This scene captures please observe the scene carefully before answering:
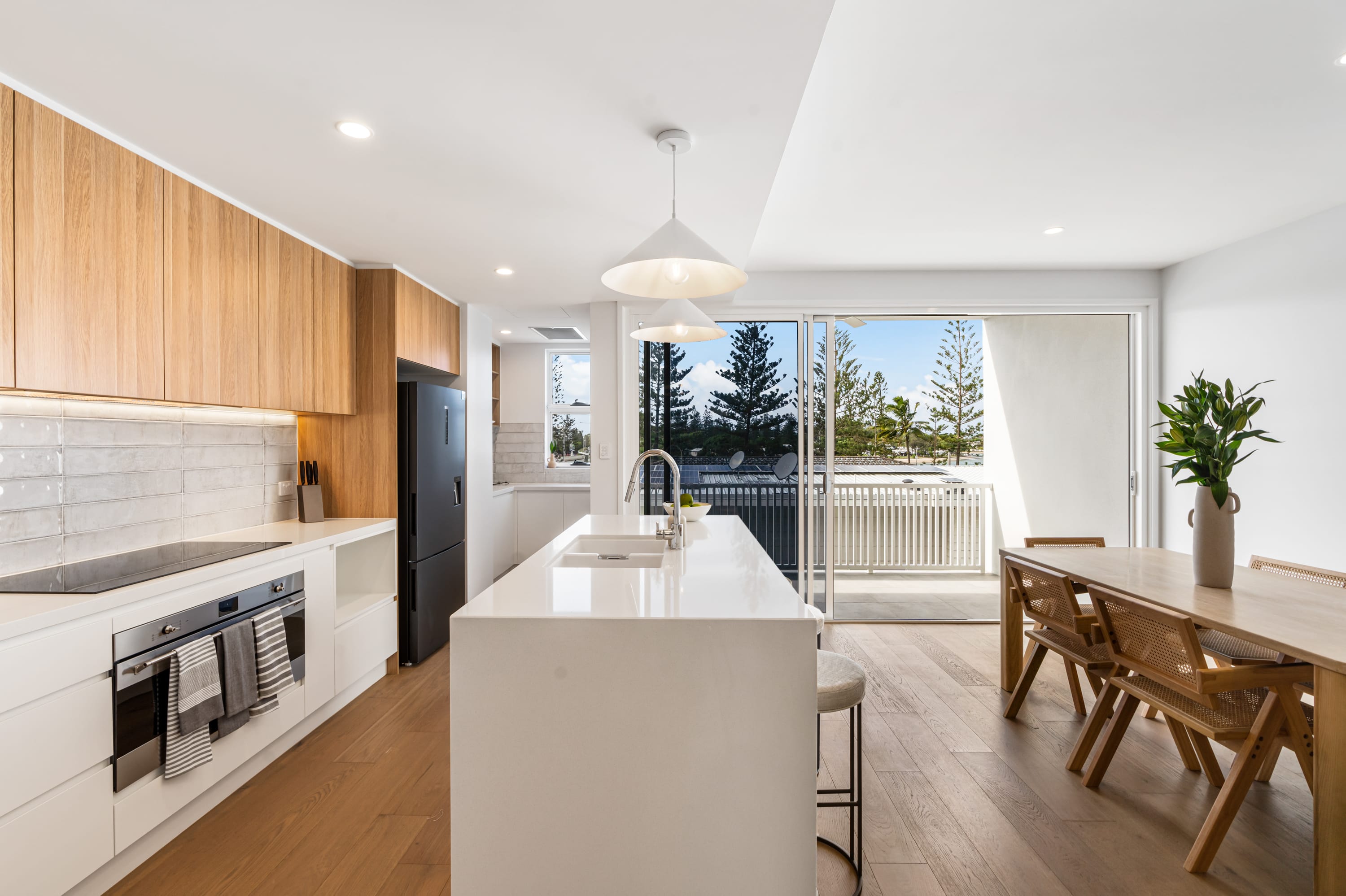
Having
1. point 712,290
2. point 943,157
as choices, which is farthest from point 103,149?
point 943,157

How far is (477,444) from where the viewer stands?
186 inches

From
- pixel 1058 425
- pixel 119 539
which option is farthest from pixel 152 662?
pixel 1058 425

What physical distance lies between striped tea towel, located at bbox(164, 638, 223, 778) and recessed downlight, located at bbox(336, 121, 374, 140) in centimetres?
170

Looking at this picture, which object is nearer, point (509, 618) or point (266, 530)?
point (509, 618)

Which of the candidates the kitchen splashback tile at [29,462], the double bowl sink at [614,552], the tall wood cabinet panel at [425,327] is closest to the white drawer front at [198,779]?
the kitchen splashback tile at [29,462]

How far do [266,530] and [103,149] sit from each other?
1.73m

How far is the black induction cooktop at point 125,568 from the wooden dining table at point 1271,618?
3275mm

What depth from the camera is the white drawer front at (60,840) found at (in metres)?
1.57

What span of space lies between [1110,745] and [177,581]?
325 centimetres

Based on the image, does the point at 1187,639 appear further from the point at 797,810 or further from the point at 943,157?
the point at 943,157

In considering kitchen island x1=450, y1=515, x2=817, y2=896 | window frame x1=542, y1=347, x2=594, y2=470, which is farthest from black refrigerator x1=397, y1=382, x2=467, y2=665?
kitchen island x1=450, y1=515, x2=817, y2=896

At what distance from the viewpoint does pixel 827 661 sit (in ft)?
6.34

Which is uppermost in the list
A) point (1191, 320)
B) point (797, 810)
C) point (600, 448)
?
point (1191, 320)

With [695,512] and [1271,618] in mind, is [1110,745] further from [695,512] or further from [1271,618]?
[695,512]
